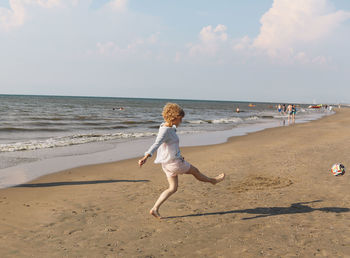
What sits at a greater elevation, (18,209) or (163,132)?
(163,132)

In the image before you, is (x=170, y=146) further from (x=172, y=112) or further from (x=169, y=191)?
(x=169, y=191)

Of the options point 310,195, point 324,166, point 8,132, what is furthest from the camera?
point 8,132

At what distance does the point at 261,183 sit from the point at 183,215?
2.47 metres

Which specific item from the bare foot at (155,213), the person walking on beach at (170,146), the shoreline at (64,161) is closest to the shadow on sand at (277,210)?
the bare foot at (155,213)

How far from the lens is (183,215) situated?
4.71 m

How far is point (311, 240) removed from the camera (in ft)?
12.3

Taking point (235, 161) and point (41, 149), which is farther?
point (41, 149)

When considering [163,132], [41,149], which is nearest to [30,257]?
[163,132]

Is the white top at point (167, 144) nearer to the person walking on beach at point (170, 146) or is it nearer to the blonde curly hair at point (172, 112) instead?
the person walking on beach at point (170, 146)

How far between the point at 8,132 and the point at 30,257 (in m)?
16.2

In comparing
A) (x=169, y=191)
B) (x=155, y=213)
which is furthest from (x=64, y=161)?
(x=169, y=191)

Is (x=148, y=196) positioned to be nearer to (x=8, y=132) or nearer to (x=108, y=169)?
(x=108, y=169)

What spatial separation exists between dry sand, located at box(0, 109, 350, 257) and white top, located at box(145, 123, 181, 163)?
3.29ft

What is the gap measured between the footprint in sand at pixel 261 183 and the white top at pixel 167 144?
7.61 feet
